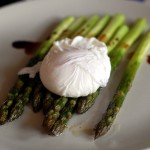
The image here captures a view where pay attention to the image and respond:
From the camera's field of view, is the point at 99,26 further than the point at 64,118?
Yes

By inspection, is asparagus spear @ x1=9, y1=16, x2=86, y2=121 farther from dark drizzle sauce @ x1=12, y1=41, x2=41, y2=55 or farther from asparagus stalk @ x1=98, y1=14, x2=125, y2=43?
asparagus stalk @ x1=98, y1=14, x2=125, y2=43

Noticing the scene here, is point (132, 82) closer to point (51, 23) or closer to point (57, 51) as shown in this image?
point (57, 51)

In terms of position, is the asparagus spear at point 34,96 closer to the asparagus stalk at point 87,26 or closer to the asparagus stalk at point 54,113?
the asparagus stalk at point 54,113

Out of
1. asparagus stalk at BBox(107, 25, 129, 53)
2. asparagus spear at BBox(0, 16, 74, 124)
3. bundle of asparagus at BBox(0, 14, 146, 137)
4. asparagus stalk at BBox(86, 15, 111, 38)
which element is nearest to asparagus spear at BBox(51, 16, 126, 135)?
bundle of asparagus at BBox(0, 14, 146, 137)

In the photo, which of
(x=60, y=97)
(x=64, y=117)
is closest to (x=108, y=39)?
(x=60, y=97)

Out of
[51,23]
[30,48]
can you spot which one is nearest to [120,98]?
[30,48]

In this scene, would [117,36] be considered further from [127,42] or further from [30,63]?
[30,63]

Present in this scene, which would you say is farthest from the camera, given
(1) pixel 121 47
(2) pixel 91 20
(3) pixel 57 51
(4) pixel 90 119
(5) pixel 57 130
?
(2) pixel 91 20
